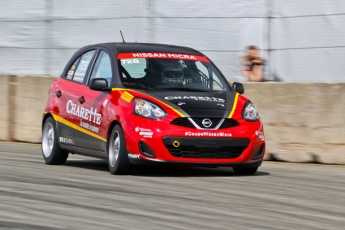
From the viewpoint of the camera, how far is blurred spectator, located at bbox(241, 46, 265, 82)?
14586mm

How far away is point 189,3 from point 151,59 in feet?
15.3

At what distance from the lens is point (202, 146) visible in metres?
10.5

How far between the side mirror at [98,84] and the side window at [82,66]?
3.21 feet

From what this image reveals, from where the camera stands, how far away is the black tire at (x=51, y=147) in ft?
40.8

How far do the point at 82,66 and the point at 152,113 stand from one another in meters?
2.11

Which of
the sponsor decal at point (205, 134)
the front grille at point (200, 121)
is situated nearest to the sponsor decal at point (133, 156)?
the sponsor decal at point (205, 134)

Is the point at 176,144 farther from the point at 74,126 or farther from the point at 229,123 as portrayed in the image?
the point at 74,126

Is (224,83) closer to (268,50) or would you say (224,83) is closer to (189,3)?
(268,50)

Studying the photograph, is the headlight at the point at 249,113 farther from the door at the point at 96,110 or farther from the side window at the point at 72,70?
the side window at the point at 72,70

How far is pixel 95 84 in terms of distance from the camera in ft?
36.4

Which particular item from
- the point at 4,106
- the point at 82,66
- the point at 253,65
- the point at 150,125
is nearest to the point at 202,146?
the point at 150,125

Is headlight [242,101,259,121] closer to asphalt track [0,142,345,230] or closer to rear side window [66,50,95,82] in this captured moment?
asphalt track [0,142,345,230]

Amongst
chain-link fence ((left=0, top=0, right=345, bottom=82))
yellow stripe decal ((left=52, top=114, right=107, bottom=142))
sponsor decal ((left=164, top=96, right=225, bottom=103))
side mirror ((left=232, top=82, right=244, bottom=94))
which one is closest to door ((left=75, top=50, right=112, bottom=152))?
yellow stripe decal ((left=52, top=114, right=107, bottom=142))

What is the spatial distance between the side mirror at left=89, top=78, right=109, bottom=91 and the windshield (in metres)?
0.21
